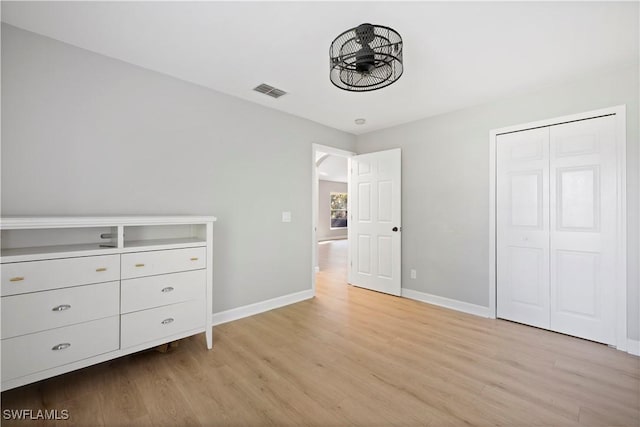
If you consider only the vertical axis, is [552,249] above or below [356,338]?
above

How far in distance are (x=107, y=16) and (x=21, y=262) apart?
66.5 inches

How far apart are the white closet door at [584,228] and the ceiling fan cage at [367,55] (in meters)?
2.13

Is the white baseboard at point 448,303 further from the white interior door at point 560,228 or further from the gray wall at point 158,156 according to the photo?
the gray wall at point 158,156

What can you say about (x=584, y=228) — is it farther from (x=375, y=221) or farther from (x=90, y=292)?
(x=90, y=292)

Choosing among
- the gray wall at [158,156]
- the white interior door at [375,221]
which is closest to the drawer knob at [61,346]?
the gray wall at [158,156]

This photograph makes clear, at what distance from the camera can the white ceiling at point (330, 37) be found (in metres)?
1.85

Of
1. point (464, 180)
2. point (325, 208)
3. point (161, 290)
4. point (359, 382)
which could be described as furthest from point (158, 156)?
point (325, 208)

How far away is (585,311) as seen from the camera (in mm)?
2740

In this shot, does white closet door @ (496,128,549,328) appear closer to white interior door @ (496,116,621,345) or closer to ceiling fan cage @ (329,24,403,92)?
white interior door @ (496,116,621,345)

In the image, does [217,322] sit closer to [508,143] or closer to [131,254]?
[131,254]

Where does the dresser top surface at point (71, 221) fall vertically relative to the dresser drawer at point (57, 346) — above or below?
above

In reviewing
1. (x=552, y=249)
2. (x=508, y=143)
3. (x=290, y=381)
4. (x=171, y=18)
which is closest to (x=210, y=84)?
(x=171, y=18)

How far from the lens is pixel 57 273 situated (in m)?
1.81

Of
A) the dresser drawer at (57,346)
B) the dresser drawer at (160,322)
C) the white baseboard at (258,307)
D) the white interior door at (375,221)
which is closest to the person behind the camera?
the dresser drawer at (57,346)
